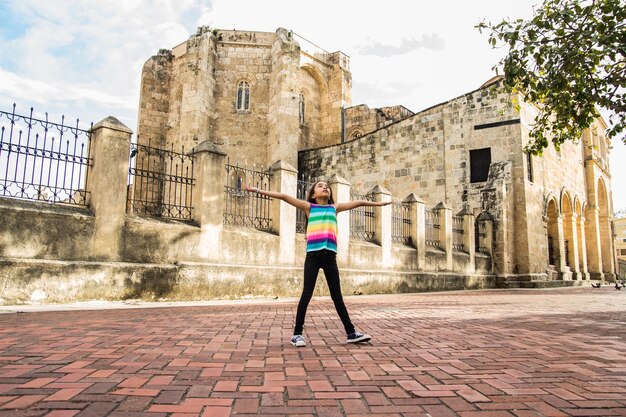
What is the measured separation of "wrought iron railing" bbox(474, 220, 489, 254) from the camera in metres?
16.9

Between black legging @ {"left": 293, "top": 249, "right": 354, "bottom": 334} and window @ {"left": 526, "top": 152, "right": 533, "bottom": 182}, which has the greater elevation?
window @ {"left": 526, "top": 152, "right": 533, "bottom": 182}

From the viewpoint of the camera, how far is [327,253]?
14.0 ft

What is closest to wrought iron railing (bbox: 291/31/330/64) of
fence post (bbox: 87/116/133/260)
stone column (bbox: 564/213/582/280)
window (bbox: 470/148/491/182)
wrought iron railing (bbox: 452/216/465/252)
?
window (bbox: 470/148/491/182)

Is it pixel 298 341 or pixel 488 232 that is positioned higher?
pixel 488 232

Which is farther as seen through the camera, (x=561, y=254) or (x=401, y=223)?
(x=561, y=254)

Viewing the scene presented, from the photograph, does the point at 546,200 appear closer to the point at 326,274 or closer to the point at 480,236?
the point at 480,236

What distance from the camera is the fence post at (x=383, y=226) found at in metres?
12.7

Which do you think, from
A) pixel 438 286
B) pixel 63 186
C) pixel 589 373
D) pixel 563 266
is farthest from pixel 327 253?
pixel 563 266

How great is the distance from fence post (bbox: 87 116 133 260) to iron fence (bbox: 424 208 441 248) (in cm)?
975

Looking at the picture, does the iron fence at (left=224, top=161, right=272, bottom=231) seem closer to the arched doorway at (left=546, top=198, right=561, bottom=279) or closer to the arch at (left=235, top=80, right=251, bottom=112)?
the arch at (left=235, top=80, right=251, bottom=112)

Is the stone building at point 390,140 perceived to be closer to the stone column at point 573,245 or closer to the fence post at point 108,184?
the stone column at point 573,245

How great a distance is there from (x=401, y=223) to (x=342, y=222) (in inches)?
113

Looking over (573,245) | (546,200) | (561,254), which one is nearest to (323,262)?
(546,200)

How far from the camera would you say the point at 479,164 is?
17906 millimetres
